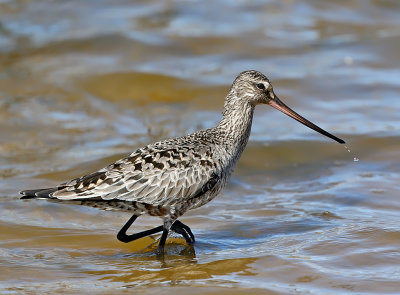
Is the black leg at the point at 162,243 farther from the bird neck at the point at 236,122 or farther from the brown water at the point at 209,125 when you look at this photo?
the bird neck at the point at 236,122

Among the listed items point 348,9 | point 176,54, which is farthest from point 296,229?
point 348,9

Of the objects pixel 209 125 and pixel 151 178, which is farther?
pixel 209 125

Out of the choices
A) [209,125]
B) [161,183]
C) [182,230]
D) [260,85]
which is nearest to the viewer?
[161,183]

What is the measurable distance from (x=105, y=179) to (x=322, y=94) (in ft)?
18.5

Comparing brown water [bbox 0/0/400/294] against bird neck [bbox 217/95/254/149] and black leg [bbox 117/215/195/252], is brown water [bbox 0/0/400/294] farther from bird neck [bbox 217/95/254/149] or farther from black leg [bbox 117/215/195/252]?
bird neck [bbox 217/95/254/149]

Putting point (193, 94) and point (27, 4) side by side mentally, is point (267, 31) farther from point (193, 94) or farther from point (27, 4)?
point (27, 4)

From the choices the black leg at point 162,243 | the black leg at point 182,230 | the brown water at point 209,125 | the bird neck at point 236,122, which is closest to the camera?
the brown water at point 209,125

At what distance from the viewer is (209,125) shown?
10891 mm

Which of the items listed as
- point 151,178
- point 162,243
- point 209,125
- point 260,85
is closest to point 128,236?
point 162,243

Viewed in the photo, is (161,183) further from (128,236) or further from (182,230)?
(128,236)

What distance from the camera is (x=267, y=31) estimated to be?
13.9 metres

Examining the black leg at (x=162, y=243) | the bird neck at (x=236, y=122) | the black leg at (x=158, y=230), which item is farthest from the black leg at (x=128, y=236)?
the bird neck at (x=236, y=122)

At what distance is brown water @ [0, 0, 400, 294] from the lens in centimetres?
673

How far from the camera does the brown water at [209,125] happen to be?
22.1 ft
